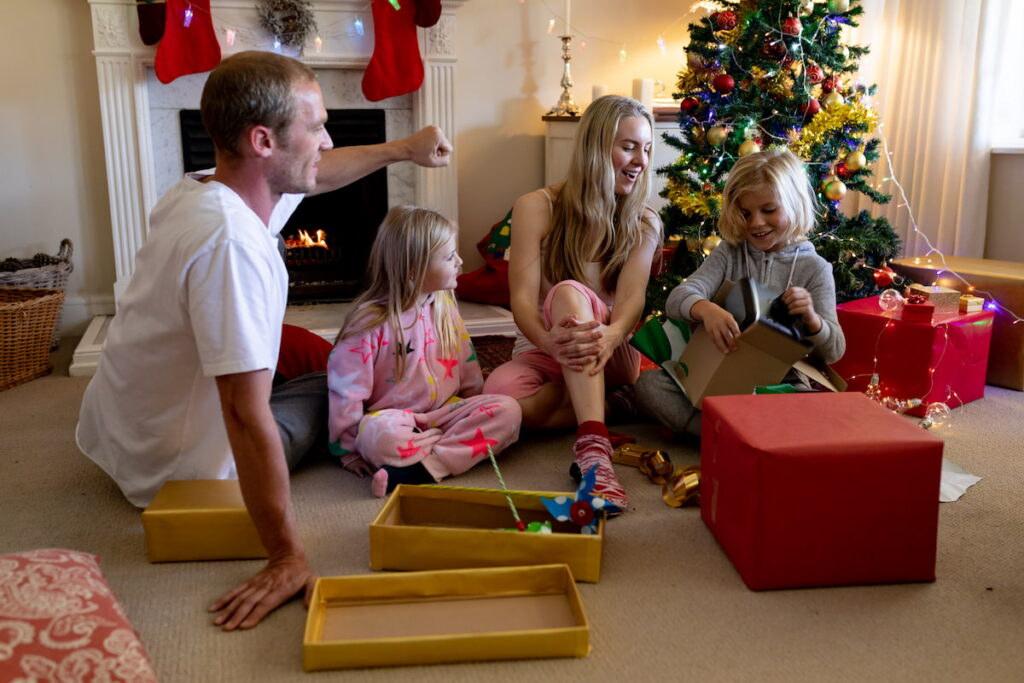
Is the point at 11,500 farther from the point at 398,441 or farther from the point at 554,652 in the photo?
the point at 554,652

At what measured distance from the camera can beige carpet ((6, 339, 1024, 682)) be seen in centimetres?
139

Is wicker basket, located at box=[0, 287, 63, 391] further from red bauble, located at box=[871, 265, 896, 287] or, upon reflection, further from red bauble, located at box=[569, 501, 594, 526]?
red bauble, located at box=[871, 265, 896, 287]

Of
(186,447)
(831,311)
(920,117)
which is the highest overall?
(920,117)

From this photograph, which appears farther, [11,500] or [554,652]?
[11,500]

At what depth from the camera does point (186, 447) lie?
1.82m

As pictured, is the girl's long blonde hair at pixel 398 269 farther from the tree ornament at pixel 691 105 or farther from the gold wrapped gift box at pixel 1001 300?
the gold wrapped gift box at pixel 1001 300

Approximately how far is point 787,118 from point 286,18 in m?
1.97

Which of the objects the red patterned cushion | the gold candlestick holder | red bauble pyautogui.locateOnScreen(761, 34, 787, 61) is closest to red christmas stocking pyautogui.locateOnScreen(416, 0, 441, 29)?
the gold candlestick holder

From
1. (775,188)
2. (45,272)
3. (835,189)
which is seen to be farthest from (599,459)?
(45,272)

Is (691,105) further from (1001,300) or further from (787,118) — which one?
(1001,300)

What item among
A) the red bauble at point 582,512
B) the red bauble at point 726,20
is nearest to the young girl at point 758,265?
the red bauble at point 582,512

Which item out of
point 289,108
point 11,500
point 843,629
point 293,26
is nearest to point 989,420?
point 843,629

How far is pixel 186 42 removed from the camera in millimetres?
3467

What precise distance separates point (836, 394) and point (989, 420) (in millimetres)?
1032
